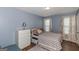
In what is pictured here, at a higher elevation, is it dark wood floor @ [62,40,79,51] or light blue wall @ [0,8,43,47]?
light blue wall @ [0,8,43,47]

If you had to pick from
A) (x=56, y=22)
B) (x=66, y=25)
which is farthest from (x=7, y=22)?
(x=66, y=25)

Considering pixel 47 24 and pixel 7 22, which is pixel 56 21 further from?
pixel 7 22

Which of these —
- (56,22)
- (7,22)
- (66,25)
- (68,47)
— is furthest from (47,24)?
(7,22)

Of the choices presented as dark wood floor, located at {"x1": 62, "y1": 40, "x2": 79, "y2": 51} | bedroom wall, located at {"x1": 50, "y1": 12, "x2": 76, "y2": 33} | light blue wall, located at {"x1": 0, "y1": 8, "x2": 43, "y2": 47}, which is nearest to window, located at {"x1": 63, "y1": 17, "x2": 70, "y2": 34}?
bedroom wall, located at {"x1": 50, "y1": 12, "x2": 76, "y2": 33}

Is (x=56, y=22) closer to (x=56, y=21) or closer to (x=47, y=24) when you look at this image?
(x=56, y=21)

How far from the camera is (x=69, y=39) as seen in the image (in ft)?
3.34

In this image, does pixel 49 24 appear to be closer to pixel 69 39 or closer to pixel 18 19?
pixel 69 39

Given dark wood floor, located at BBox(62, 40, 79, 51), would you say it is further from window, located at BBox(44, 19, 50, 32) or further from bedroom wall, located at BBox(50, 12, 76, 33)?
window, located at BBox(44, 19, 50, 32)

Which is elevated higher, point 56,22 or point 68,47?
point 56,22

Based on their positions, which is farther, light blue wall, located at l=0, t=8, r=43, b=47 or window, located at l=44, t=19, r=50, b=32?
window, located at l=44, t=19, r=50, b=32

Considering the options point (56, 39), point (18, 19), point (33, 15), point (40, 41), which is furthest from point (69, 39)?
point (18, 19)

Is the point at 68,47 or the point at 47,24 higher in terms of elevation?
the point at 47,24

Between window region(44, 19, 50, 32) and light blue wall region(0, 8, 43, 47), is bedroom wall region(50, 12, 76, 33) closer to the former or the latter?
window region(44, 19, 50, 32)
